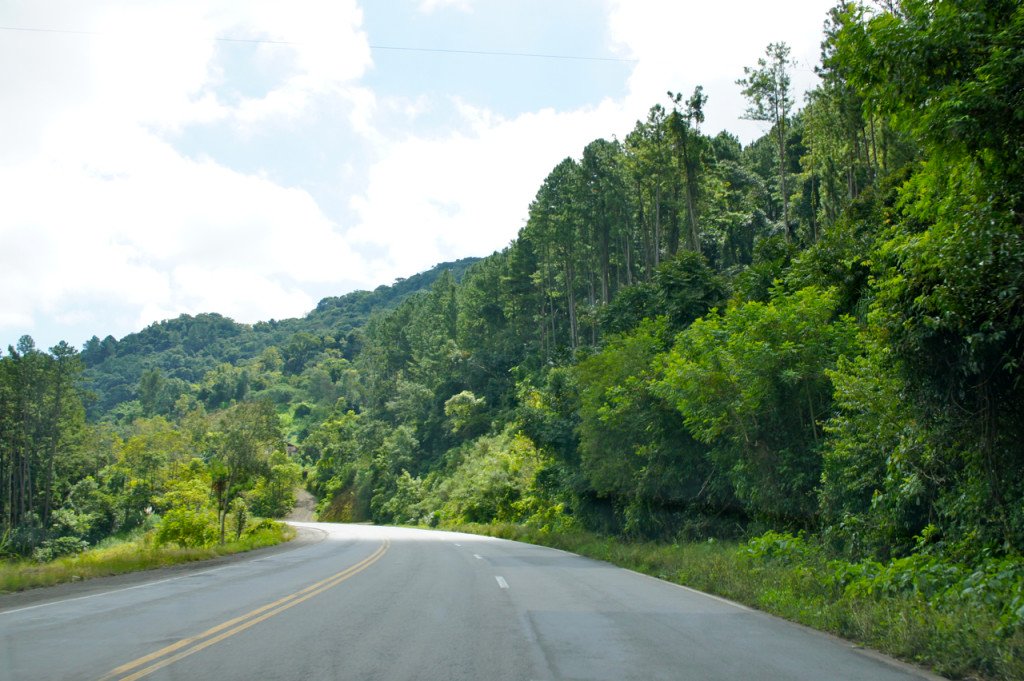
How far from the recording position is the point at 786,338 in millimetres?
17625

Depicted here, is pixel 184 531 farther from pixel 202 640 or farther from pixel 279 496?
pixel 279 496

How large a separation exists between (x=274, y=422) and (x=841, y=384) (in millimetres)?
38789

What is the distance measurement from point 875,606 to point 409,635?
5.69m

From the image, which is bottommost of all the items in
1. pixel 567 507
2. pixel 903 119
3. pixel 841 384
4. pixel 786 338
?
pixel 567 507

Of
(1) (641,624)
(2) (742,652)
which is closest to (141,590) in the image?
(1) (641,624)

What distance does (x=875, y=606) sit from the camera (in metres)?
9.20

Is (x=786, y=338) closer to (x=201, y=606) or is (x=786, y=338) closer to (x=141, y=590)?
(x=201, y=606)

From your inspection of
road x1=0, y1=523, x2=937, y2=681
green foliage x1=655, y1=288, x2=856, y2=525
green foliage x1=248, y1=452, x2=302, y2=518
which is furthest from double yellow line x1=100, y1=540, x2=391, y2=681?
green foliage x1=248, y1=452, x2=302, y2=518

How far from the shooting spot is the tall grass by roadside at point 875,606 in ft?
22.8

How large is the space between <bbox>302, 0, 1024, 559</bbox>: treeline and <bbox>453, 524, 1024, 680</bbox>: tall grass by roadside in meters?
1.44

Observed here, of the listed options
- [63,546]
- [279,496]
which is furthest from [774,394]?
[279,496]

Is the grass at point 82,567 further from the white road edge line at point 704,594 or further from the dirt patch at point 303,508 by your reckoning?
the dirt patch at point 303,508

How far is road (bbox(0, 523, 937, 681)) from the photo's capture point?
22.9 ft

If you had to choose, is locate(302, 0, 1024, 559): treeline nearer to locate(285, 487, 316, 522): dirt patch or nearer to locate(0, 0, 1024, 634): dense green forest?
locate(0, 0, 1024, 634): dense green forest
